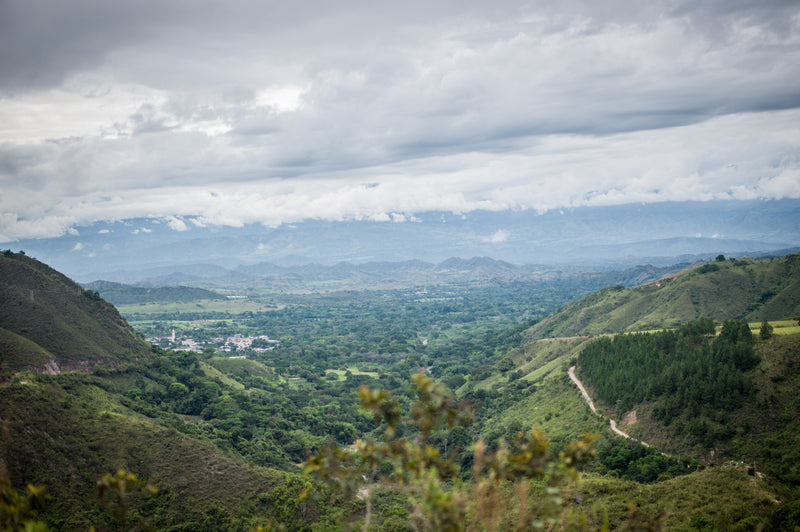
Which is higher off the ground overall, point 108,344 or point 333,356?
point 108,344

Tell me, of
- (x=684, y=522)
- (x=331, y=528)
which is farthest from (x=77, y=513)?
(x=684, y=522)

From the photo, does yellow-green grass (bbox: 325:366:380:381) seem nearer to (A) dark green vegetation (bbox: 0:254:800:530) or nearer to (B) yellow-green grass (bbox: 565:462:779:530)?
(A) dark green vegetation (bbox: 0:254:800:530)

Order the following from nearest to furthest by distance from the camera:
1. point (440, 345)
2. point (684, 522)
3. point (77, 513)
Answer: point (684, 522)
point (77, 513)
point (440, 345)

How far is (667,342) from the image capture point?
62875mm

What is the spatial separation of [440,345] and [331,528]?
4963 inches

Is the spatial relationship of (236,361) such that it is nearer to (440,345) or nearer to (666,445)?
(440,345)

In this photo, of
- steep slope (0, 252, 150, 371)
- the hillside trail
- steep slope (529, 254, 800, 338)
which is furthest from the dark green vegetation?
steep slope (529, 254, 800, 338)

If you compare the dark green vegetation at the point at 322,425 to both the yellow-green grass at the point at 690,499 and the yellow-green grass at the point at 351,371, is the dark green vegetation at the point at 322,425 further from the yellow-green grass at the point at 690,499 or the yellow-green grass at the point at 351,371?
the yellow-green grass at the point at 351,371

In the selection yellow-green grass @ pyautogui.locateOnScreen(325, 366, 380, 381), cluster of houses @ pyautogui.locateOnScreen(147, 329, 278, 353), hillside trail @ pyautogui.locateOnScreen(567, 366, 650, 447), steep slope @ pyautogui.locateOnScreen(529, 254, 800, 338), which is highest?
steep slope @ pyautogui.locateOnScreen(529, 254, 800, 338)

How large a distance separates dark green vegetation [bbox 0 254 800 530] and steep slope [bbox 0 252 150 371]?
34 cm

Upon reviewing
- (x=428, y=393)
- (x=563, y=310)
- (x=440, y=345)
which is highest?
(x=428, y=393)

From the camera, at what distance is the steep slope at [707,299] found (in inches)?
3917

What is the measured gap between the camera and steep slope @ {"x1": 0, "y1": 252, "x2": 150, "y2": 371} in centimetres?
6900

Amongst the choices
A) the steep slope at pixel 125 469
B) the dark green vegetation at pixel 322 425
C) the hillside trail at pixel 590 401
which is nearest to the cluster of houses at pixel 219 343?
the dark green vegetation at pixel 322 425
